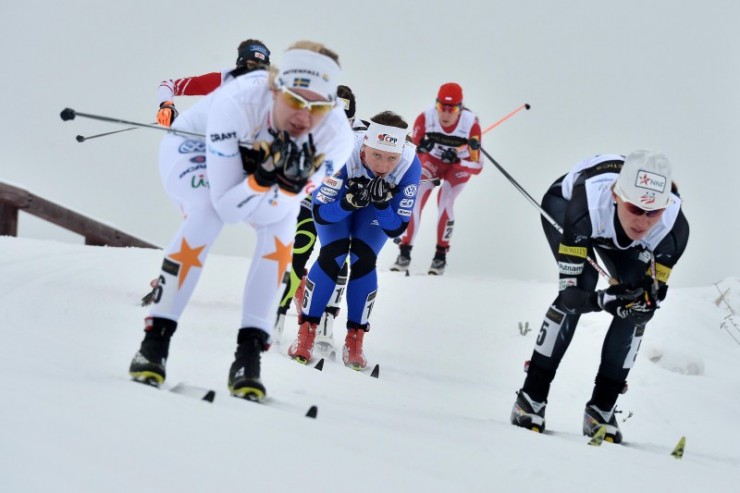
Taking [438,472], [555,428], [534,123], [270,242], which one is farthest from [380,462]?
[534,123]

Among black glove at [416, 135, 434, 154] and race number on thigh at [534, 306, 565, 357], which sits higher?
black glove at [416, 135, 434, 154]

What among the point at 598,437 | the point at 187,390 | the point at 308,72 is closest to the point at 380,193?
the point at 598,437

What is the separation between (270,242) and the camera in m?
3.52

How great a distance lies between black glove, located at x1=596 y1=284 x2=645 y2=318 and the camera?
4168 millimetres

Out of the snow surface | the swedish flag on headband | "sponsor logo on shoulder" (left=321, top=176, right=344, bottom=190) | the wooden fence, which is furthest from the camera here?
the wooden fence

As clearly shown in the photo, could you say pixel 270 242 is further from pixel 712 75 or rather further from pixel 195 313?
pixel 712 75

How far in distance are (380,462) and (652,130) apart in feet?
42.5

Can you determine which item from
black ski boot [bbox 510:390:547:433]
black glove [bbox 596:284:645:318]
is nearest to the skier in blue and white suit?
black ski boot [bbox 510:390:547:433]

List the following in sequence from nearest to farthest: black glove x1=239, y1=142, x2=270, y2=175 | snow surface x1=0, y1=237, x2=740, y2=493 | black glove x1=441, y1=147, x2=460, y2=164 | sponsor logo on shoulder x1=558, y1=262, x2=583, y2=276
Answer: snow surface x1=0, y1=237, x2=740, y2=493 → black glove x1=239, y1=142, x2=270, y2=175 → sponsor logo on shoulder x1=558, y1=262, x2=583, y2=276 → black glove x1=441, y1=147, x2=460, y2=164

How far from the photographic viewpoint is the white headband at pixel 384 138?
554 cm

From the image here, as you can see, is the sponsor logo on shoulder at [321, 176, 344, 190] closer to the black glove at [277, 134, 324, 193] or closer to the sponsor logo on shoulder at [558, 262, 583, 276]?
the sponsor logo on shoulder at [558, 262, 583, 276]

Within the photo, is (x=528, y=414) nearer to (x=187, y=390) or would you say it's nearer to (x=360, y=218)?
(x=360, y=218)

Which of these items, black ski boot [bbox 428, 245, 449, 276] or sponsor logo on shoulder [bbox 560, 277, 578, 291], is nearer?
sponsor logo on shoulder [bbox 560, 277, 578, 291]

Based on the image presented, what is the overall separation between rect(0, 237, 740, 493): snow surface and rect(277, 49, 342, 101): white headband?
1179 mm
